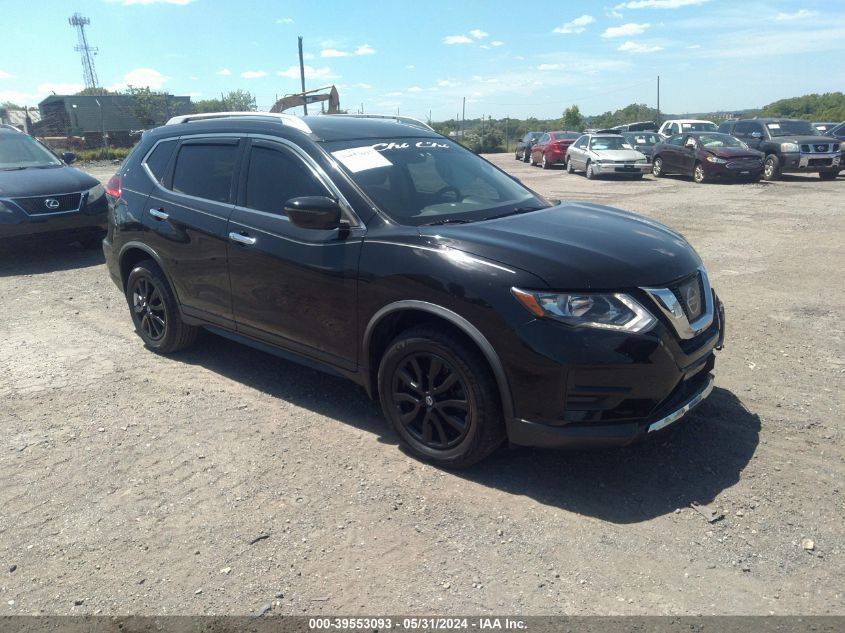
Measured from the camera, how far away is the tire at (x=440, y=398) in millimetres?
3402

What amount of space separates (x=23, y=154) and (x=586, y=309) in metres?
9.72

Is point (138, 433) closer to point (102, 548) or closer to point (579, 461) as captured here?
point (102, 548)

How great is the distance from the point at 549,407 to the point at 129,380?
11.0 ft

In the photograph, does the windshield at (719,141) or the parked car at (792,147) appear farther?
the windshield at (719,141)

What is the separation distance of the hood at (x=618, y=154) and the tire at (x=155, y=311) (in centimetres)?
1865

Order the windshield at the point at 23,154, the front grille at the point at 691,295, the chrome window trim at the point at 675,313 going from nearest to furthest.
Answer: the chrome window trim at the point at 675,313, the front grille at the point at 691,295, the windshield at the point at 23,154

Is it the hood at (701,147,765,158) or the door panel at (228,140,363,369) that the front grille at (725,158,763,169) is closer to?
the hood at (701,147,765,158)

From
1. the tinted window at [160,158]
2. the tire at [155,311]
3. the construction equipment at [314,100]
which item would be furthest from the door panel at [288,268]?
the construction equipment at [314,100]

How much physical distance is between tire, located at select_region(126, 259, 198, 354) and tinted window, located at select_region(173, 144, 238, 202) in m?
0.77

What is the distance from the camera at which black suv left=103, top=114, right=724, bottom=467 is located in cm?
323

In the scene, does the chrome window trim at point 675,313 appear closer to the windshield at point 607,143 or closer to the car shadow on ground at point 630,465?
the car shadow on ground at point 630,465

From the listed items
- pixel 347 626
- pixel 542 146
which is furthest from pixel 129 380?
pixel 542 146

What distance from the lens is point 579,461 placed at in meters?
3.79

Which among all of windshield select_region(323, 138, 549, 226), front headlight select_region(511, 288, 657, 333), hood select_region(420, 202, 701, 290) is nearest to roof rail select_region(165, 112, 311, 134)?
windshield select_region(323, 138, 549, 226)
